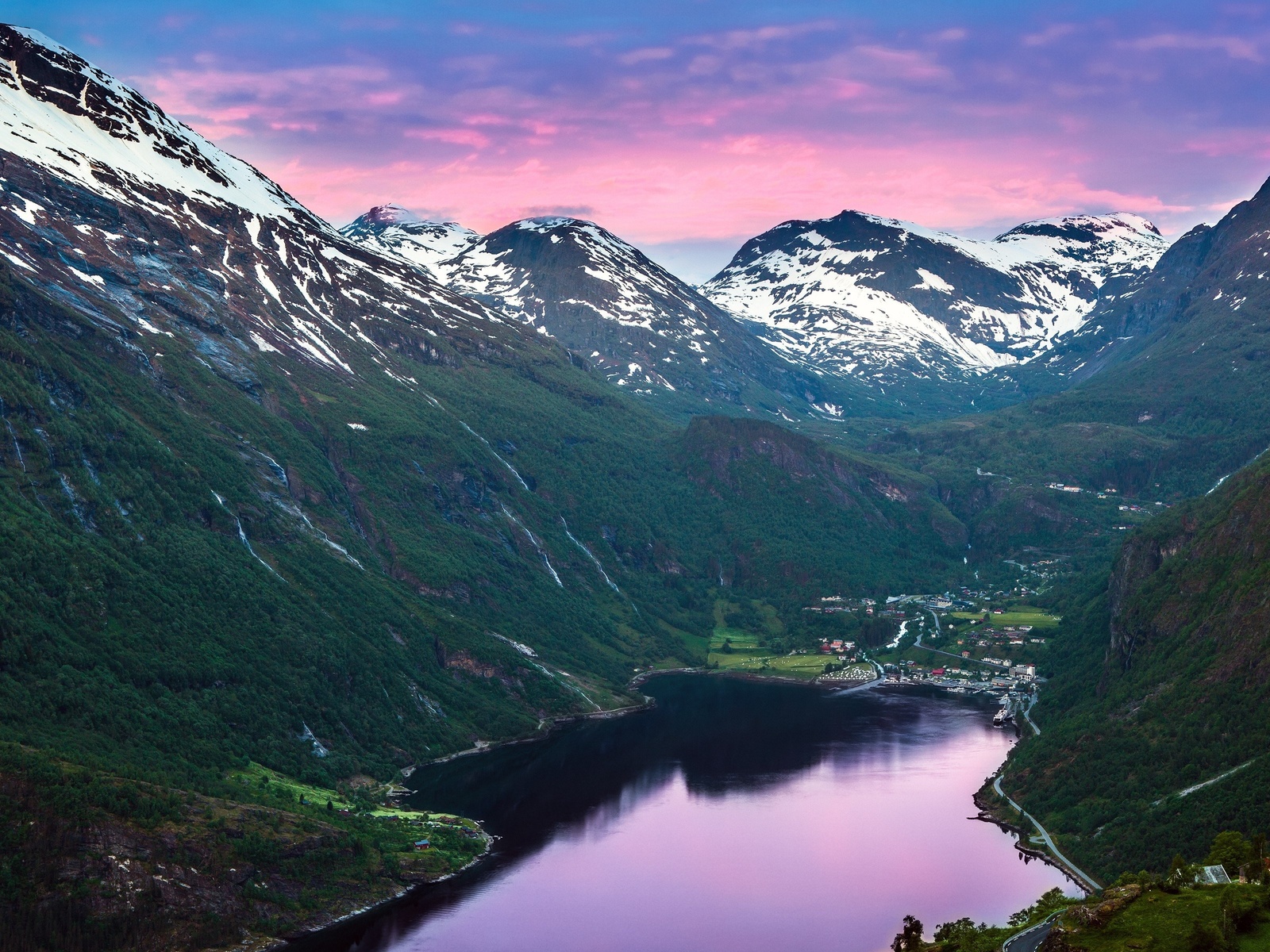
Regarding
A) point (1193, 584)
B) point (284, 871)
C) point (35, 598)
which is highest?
point (35, 598)

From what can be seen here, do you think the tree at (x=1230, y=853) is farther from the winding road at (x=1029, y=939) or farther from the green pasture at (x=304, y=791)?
the green pasture at (x=304, y=791)

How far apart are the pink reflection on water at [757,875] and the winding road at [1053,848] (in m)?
2.22

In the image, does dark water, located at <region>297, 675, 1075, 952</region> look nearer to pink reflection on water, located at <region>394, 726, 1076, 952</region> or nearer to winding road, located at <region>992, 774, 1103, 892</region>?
pink reflection on water, located at <region>394, 726, 1076, 952</region>

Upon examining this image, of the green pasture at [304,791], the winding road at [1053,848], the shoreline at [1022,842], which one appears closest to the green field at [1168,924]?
the shoreline at [1022,842]

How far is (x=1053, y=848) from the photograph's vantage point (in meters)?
156

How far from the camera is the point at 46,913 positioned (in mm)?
127375

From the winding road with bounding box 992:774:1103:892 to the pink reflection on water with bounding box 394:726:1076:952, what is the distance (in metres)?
2.22

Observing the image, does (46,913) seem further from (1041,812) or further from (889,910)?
(1041,812)

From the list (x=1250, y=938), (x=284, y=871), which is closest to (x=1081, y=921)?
(x=1250, y=938)

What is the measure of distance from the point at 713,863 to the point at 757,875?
6151mm

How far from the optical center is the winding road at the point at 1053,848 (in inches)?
5664

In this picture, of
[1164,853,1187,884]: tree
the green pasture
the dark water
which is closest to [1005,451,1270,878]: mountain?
the dark water

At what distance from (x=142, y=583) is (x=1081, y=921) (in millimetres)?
133207

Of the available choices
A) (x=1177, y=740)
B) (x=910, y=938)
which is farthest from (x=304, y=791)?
(x=1177, y=740)
